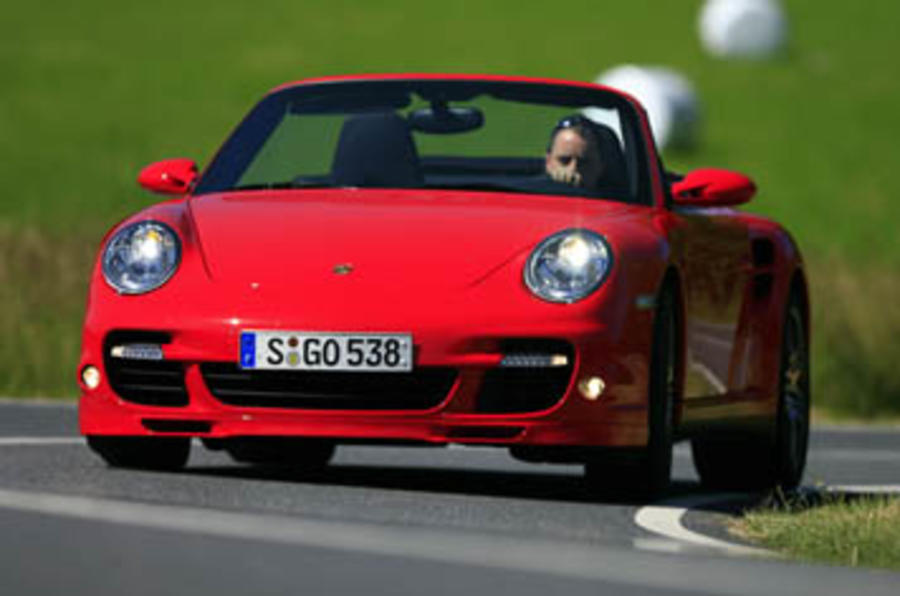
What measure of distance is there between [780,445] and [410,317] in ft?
7.33

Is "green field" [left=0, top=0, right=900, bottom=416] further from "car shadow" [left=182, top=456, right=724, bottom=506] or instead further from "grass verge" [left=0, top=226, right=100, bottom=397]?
"car shadow" [left=182, top=456, right=724, bottom=506]

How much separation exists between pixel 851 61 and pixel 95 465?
45.8 m

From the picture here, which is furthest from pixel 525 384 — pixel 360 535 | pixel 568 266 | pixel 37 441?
pixel 37 441

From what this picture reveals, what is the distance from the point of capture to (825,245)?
108ft

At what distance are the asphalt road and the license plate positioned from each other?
38 centimetres

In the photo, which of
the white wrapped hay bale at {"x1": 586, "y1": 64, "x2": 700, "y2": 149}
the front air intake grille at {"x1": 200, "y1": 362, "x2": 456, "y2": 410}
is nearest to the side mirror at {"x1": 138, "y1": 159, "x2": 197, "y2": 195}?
the front air intake grille at {"x1": 200, "y1": 362, "x2": 456, "y2": 410}

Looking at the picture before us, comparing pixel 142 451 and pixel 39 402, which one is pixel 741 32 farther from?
pixel 142 451

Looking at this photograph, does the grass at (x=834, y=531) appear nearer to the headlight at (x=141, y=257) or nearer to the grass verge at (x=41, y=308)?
the headlight at (x=141, y=257)

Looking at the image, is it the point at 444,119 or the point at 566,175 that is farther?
the point at 444,119

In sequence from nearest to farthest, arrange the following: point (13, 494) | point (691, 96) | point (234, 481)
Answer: point (13, 494) < point (234, 481) < point (691, 96)

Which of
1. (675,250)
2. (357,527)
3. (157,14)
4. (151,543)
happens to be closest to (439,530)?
(357,527)

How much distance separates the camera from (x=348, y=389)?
7680mm

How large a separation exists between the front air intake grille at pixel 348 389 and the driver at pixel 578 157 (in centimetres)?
137

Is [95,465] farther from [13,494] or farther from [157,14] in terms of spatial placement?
[157,14]
